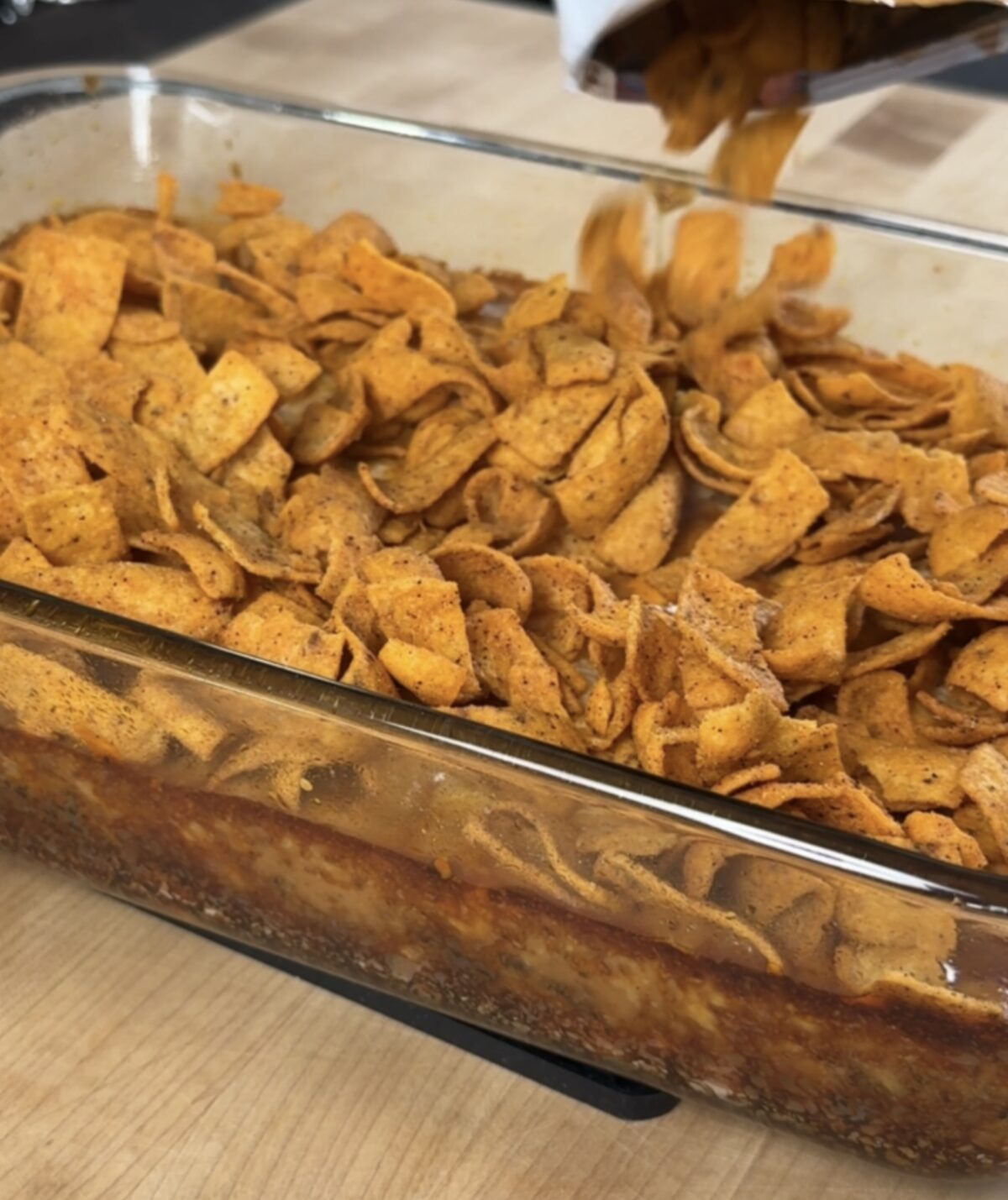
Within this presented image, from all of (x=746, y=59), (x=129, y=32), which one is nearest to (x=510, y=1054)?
(x=746, y=59)

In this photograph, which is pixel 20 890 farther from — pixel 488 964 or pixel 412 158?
pixel 412 158

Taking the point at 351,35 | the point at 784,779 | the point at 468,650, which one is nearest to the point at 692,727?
the point at 784,779

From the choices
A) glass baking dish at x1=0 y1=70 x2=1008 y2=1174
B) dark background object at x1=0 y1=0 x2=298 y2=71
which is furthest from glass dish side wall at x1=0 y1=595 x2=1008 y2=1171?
dark background object at x1=0 y1=0 x2=298 y2=71

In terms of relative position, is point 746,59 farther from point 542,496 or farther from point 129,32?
point 129,32

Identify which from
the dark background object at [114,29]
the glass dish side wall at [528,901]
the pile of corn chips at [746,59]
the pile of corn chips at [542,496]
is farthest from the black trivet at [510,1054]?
the dark background object at [114,29]

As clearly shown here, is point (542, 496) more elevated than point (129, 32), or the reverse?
point (129, 32)

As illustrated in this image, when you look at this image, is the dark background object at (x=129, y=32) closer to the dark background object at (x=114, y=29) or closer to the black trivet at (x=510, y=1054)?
the dark background object at (x=114, y=29)
